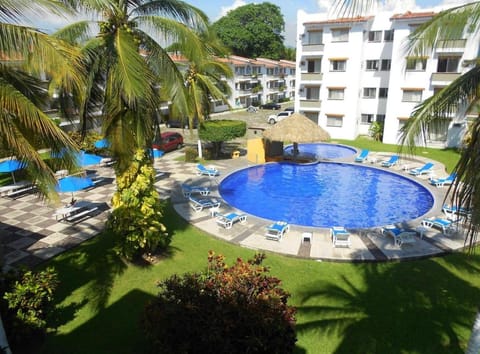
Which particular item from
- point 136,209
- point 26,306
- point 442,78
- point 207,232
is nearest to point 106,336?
point 26,306

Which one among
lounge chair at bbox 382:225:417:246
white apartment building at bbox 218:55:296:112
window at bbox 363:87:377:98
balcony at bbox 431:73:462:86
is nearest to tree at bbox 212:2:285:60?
white apartment building at bbox 218:55:296:112

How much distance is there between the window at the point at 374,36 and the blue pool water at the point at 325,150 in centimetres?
1076

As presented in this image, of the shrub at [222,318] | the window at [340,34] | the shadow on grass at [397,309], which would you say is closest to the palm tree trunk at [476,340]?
the shadow on grass at [397,309]

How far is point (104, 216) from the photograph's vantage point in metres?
15.6

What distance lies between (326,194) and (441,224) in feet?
24.0

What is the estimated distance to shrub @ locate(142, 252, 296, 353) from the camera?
200 inches

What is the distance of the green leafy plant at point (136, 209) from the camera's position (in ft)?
35.3

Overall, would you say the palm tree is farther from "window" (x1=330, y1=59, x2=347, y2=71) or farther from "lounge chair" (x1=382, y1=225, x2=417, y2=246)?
"window" (x1=330, y1=59, x2=347, y2=71)

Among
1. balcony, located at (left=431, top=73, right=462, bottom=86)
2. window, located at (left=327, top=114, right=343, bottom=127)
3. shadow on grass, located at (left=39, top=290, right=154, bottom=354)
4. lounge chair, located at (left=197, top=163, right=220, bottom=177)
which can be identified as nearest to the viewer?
shadow on grass, located at (left=39, top=290, right=154, bottom=354)

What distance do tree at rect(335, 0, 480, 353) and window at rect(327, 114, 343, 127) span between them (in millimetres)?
27976

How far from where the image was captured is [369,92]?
3362 centimetres

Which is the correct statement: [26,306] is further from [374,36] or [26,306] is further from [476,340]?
[374,36]

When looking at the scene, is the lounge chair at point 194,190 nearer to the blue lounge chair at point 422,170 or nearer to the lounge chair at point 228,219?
the lounge chair at point 228,219

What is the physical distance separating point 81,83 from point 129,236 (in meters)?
6.22
